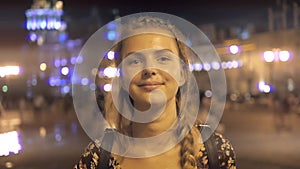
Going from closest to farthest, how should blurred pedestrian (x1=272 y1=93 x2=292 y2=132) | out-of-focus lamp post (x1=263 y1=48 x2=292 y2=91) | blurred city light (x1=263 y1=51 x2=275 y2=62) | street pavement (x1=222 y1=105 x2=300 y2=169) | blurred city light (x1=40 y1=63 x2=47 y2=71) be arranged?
street pavement (x1=222 y1=105 x2=300 y2=169), blurred pedestrian (x1=272 y1=93 x2=292 y2=132), out-of-focus lamp post (x1=263 y1=48 x2=292 y2=91), blurred city light (x1=40 y1=63 x2=47 y2=71), blurred city light (x1=263 y1=51 x2=275 y2=62)

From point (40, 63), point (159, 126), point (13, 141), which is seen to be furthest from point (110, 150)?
point (40, 63)

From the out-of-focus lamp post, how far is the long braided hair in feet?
34.4

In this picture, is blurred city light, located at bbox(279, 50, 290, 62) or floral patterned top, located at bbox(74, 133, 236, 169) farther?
blurred city light, located at bbox(279, 50, 290, 62)

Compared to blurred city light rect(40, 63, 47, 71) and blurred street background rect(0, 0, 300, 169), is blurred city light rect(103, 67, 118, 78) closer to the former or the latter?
blurred street background rect(0, 0, 300, 169)

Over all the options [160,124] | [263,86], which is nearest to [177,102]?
[160,124]

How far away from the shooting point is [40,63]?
38.2 ft

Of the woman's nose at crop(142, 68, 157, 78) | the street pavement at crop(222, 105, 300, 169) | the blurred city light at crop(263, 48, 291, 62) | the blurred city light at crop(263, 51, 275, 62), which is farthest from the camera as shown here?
the blurred city light at crop(263, 51, 275, 62)

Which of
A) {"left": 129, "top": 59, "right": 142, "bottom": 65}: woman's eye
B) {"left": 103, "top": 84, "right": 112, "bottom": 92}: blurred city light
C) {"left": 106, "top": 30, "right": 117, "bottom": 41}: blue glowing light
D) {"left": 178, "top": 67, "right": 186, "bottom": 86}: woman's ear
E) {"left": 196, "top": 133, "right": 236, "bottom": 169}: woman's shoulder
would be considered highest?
{"left": 106, "top": 30, "right": 117, "bottom": 41}: blue glowing light

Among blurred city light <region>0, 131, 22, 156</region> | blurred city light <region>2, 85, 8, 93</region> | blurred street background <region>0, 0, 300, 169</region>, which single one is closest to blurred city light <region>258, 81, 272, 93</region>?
blurred street background <region>0, 0, 300, 169</region>

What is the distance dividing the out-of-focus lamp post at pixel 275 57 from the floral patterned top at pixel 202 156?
10461mm

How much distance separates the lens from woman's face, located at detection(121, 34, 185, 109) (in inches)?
27.0

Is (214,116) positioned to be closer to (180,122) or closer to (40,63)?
(180,122)

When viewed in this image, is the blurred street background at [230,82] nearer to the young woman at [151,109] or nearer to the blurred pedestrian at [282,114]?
the blurred pedestrian at [282,114]

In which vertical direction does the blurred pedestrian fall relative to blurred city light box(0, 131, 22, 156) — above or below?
above
